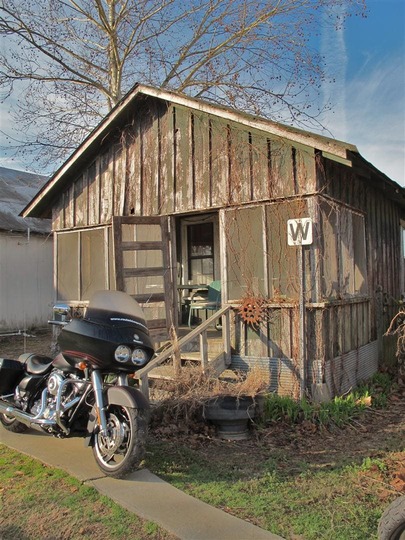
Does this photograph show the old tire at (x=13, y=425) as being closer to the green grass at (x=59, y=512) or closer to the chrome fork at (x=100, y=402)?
the green grass at (x=59, y=512)

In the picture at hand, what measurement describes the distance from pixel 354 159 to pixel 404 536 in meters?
4.83

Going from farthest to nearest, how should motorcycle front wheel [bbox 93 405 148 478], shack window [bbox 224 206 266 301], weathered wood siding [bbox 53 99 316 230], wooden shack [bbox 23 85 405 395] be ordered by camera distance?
shack window [bbox 224 206 266 301] → weathered wood siding [bbox 53 99 316 230] → wooden shack [bbox 23 85 405 395] → motorcycle front wheel [bbox 93 405 148 478]

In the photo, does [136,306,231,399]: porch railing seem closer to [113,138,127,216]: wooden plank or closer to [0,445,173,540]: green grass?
[0,445,173,540]: green grass

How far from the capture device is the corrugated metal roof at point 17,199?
15.7m

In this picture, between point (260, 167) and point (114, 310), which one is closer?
point (114, 310)

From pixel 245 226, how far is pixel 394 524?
5.15 metres

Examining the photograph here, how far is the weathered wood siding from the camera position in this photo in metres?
7.12

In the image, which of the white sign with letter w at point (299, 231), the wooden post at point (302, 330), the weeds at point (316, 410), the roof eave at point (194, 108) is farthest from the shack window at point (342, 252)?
the weeds at point (316, 410)

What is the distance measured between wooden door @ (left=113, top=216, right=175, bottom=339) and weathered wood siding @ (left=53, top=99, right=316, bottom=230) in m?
0.41

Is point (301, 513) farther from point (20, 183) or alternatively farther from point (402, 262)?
point (20, 183)

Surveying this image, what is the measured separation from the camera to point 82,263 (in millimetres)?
9789

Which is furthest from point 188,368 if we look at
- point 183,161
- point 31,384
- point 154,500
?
point 183,161

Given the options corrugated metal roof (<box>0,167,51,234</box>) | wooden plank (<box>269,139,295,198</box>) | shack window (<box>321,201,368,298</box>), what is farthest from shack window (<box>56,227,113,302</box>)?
corrugated metal roof (<box>0,167,51,234</box>)

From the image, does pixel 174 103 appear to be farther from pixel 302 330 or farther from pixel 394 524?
pixel 394 524
